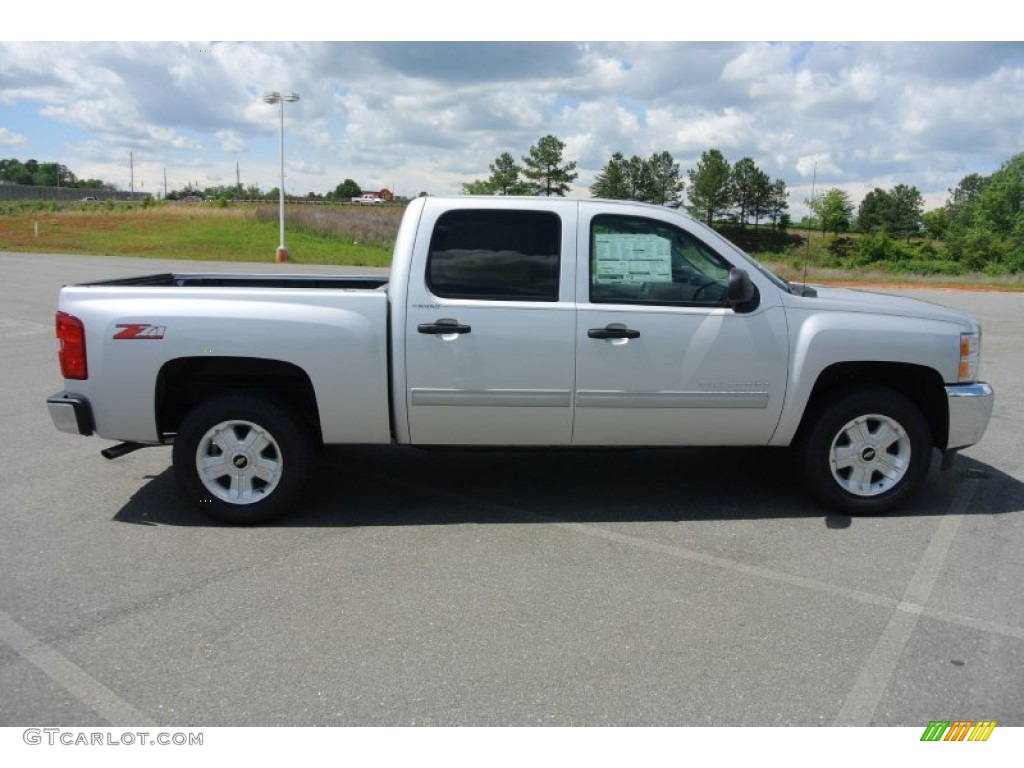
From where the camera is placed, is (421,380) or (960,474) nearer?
(421,380)

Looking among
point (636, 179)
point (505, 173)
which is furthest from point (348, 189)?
point (636, 179)

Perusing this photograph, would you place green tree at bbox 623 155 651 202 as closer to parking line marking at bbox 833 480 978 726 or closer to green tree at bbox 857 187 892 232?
parking line marking at bbox 833 480 978 726

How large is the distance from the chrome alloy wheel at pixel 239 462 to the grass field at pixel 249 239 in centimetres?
3122

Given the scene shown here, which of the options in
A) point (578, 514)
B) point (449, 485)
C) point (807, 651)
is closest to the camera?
point (807, 651)

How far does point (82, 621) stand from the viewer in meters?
3.61

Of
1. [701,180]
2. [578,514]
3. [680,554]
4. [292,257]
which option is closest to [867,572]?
[680,554]

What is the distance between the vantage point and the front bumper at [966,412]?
4.89m

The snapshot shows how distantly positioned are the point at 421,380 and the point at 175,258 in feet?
121


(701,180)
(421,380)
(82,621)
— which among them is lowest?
(82,621)

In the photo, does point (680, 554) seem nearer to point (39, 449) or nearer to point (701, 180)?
point (39, 449)

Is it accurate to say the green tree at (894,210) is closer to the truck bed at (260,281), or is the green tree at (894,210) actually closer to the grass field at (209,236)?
the grass field at (209,236)

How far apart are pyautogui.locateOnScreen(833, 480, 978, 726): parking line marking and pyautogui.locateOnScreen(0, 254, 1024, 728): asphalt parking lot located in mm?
15

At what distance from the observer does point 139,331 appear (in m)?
4.55

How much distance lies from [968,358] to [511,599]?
127 inches
